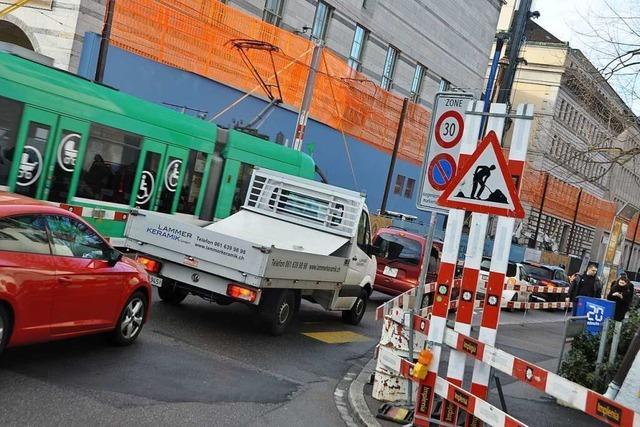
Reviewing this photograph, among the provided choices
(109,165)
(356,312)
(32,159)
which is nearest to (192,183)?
(109,165)

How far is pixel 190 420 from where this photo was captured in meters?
5.92

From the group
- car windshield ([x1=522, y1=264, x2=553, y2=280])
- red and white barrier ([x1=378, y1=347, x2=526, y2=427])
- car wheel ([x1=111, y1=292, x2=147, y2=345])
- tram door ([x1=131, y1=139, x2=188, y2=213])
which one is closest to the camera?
red and white barrier ([x1=378, y1=347, x2=526, y2=427])

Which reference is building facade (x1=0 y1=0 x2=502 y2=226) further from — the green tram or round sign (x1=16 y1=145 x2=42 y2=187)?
round sign (x1=16 y1=145 x2=42 y2=187)

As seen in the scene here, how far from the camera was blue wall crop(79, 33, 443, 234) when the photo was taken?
19656 millimetres

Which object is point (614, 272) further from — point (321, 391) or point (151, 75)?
point (321, 391)

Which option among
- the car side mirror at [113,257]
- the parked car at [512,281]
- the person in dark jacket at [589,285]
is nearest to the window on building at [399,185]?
the parked car at [512,281]

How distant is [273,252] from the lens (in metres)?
8.94

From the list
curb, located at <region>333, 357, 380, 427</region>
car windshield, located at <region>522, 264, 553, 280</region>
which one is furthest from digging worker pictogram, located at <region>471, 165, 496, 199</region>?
car windshield, located at <region>522, 264, 553, 280</region>

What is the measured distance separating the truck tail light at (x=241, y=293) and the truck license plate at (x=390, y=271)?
788 cm

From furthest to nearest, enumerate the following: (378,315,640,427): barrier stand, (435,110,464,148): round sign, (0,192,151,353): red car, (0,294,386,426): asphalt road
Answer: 1. (435,110,464,148): round sign
2. (0,192,151,353): red car
3. (0,294,386,426): asphalt road
4. (378,315,640,427): barrier stand

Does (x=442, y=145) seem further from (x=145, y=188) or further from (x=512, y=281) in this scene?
(x=512, y=281)

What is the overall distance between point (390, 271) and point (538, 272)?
11859mm

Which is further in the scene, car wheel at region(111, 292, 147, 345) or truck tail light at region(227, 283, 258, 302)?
truck tail light at region(227, 283, 258, 302)

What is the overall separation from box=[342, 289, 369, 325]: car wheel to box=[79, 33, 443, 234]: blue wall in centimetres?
1027
